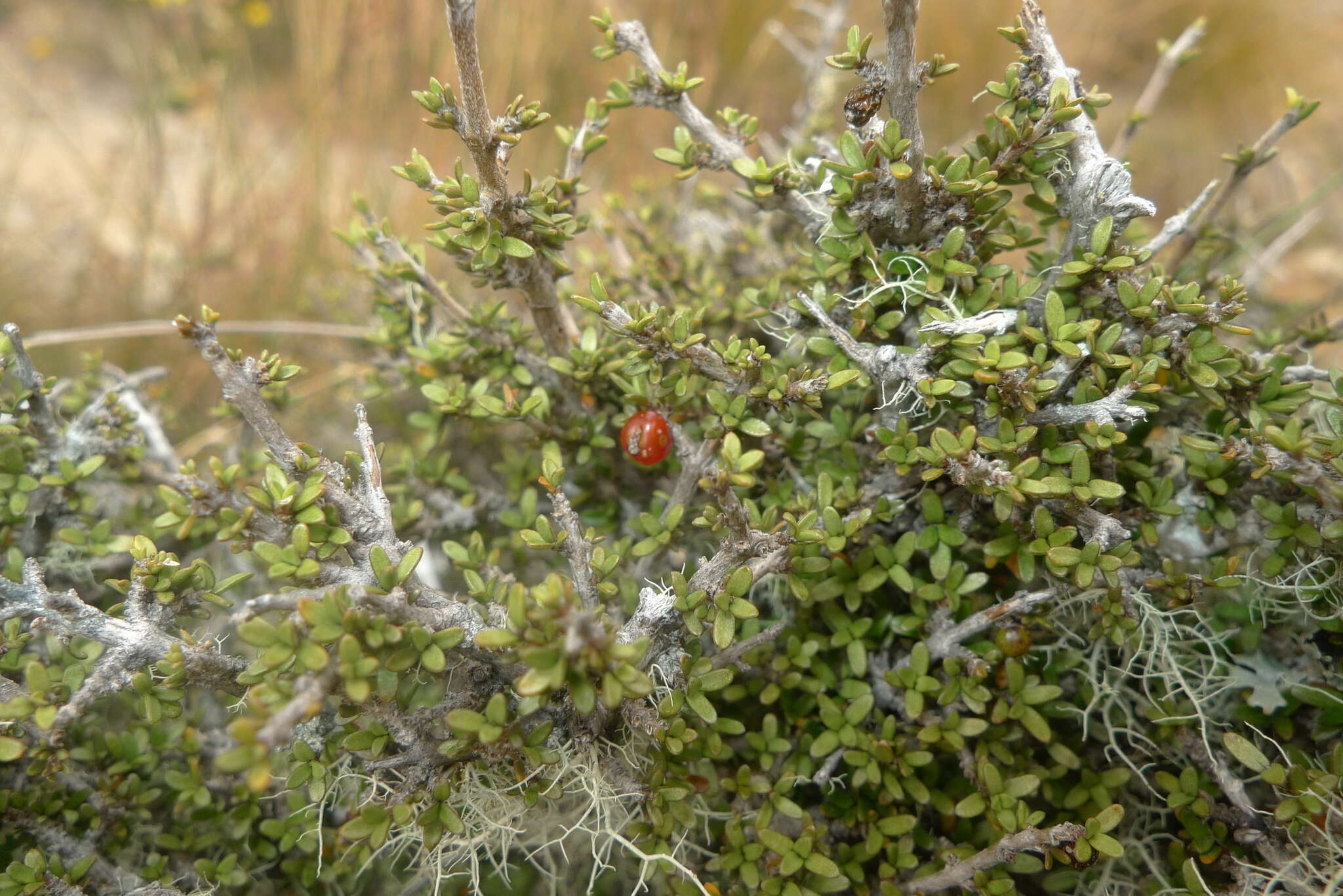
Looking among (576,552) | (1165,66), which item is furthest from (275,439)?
(1165,66)

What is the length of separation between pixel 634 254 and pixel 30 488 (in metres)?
1.98

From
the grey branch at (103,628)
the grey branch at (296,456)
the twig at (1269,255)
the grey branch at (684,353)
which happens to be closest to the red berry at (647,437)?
the grey branch at (684,353)

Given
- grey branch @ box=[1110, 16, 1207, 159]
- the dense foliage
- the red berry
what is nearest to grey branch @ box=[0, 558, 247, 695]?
the dense foliage

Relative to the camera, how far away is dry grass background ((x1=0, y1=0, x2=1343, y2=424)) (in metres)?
3.95

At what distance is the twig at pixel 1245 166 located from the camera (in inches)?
78.3

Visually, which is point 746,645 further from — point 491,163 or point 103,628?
point 103,628

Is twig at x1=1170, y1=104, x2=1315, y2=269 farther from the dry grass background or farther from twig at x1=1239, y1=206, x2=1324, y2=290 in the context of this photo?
the dry grass background

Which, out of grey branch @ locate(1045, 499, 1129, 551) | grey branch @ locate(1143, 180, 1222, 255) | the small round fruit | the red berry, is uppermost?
grey branch @ locate(1143, 180, 1222, 255)

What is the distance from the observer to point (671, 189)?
387cm

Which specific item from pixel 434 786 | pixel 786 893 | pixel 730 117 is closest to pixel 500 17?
pixel 730 117

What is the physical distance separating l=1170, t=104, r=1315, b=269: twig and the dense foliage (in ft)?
0.07

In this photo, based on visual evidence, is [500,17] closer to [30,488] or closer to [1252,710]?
[30,488]

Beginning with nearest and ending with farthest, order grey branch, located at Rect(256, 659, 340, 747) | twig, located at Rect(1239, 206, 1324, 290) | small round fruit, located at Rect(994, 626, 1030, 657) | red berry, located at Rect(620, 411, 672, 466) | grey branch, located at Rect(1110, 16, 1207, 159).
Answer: grey branch, located at Rect(256, 659, 340, 747)
small round fruit, located at Rect(994, 626, 1030, 657)
red berry, located at Rect(620, 411, 672, 466)
grey branch, located at Rect(1110, 16, 1207, 159)
twig, located at Rect(1239, 206, 1324, 290)

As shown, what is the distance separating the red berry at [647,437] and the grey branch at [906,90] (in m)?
0.74
